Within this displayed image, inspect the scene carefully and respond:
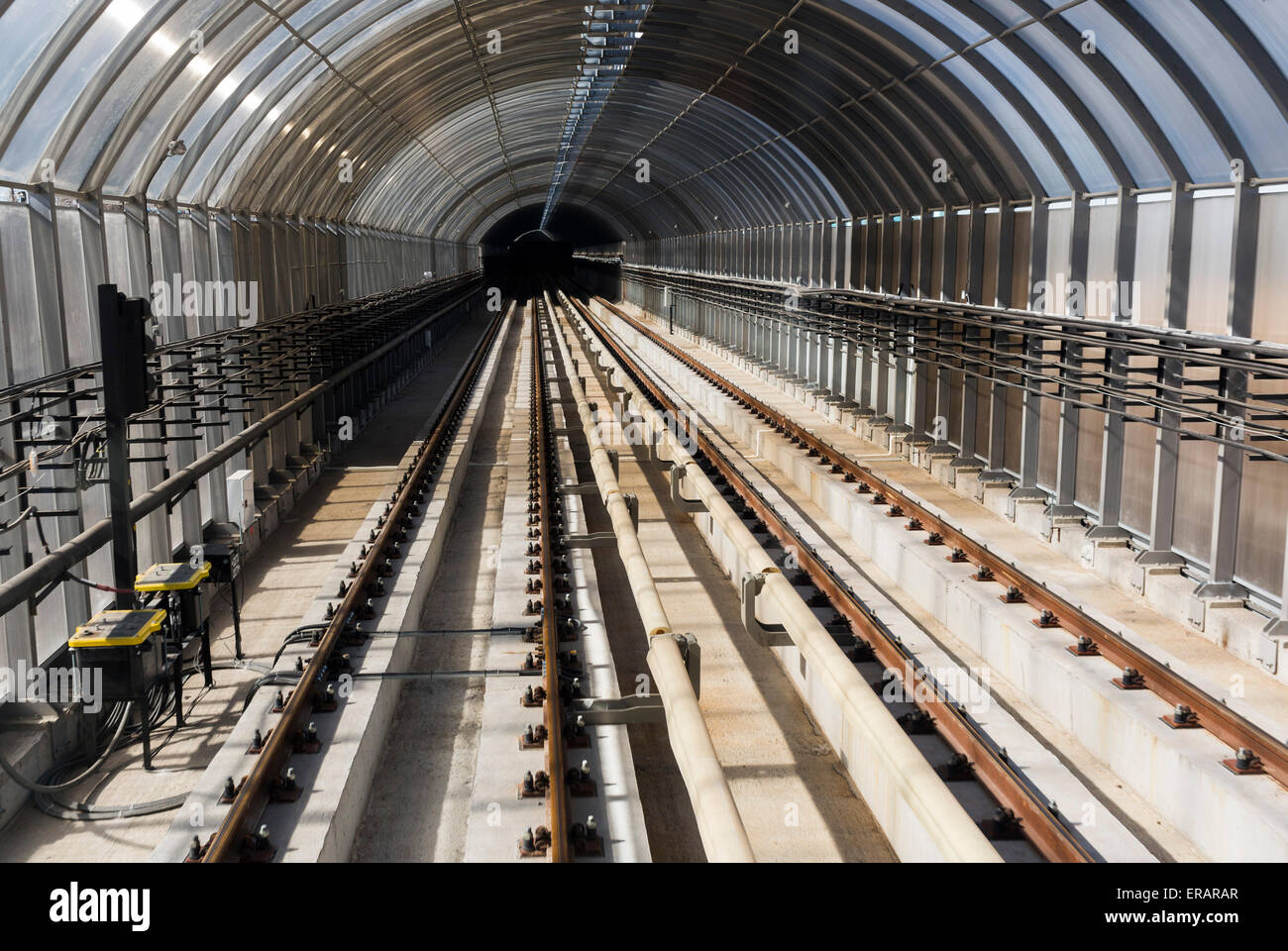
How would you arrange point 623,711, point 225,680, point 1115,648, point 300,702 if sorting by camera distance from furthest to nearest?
point 225,680 → point 1115,648 → point 300,702 → point 623,711

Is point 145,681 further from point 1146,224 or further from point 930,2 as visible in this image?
point 930,2

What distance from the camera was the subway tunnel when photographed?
7168 millimetres

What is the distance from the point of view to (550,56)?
24438 millimetres

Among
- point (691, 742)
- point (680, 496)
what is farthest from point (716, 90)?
point (691, 742)

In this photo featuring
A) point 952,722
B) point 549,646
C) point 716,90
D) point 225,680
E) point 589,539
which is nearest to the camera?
point 952,722

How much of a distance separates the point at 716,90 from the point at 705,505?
13.0m

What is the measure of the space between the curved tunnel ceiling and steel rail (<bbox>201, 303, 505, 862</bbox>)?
4137 mm

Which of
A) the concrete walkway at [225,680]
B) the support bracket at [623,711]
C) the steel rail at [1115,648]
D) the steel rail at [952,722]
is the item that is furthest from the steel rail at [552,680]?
the steel rail at [1115,648]

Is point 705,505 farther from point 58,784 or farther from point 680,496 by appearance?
point 58,784

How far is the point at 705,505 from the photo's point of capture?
45.3 ft

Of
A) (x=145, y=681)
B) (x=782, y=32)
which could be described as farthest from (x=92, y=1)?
(x=782, y=32)

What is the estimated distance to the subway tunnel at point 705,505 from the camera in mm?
7168

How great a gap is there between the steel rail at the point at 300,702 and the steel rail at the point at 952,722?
13.6 feet

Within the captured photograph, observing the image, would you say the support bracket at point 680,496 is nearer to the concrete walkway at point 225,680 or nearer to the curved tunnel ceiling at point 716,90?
the concrete walkway at point 225,680
